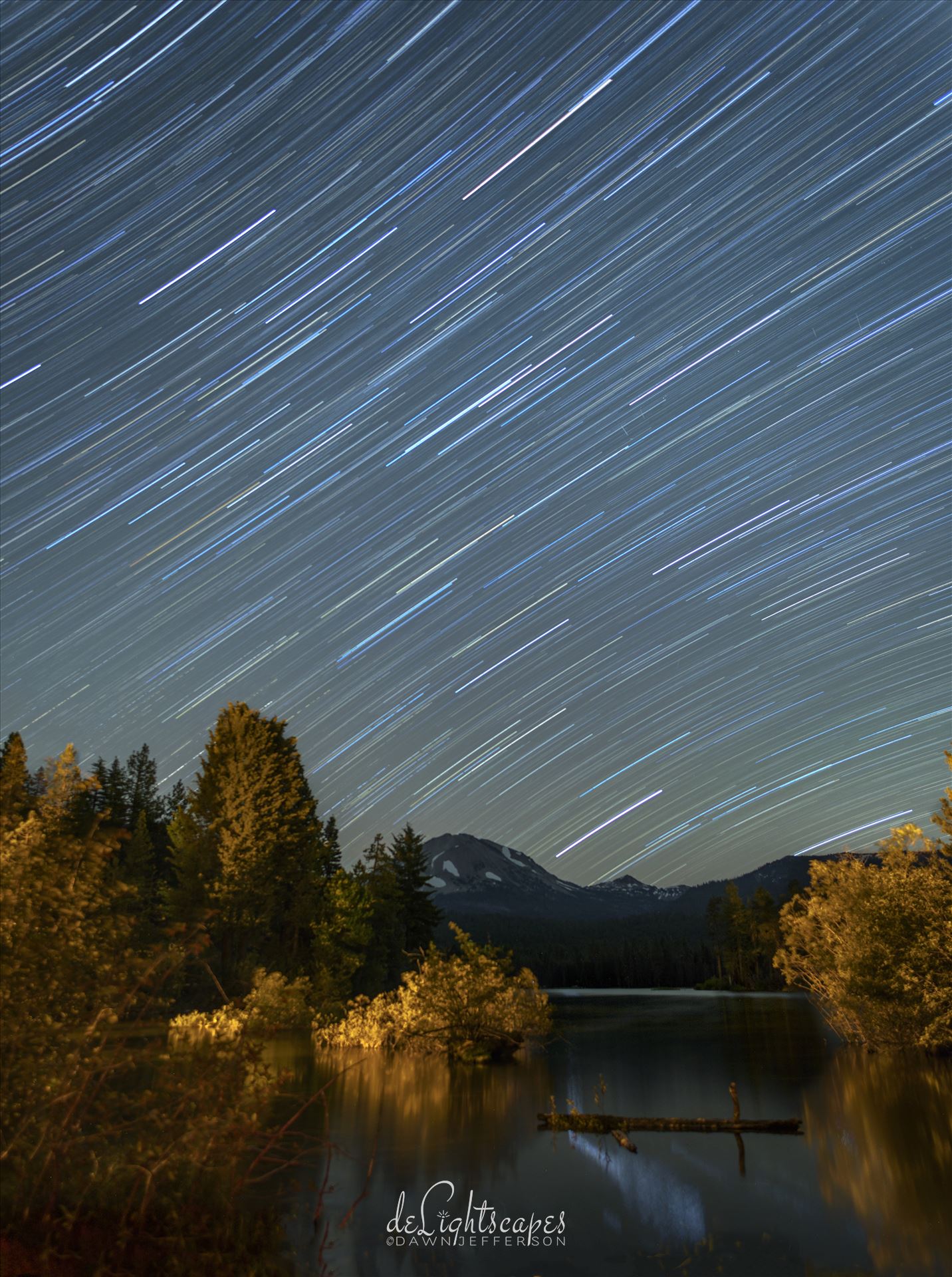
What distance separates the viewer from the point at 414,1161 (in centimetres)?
1906

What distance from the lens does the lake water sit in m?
13.1

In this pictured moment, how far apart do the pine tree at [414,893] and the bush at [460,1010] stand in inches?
1122

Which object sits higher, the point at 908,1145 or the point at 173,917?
the point at 173,917

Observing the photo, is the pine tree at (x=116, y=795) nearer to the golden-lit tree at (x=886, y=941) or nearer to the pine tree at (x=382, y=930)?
the pine tree at (x=382, y=930)

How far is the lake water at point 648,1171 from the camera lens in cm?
1305

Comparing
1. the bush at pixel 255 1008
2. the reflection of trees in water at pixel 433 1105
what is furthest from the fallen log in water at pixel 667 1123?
the bush at pixel 255 1008

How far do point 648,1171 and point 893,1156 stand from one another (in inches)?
208

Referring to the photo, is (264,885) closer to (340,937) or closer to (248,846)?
(248,846)

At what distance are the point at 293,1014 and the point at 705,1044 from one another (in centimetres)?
2258

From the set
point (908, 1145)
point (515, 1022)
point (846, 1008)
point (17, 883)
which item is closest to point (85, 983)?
point (17, 883)

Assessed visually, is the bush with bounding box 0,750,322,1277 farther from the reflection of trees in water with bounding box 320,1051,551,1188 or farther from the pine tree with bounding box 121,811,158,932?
the pine tree with bounding box 121,811,158,932

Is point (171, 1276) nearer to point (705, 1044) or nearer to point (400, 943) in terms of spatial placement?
point (705, 1044)

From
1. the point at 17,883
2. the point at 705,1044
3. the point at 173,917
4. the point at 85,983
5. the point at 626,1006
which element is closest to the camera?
the point at 17,883

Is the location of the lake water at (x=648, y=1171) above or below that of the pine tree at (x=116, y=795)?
below
